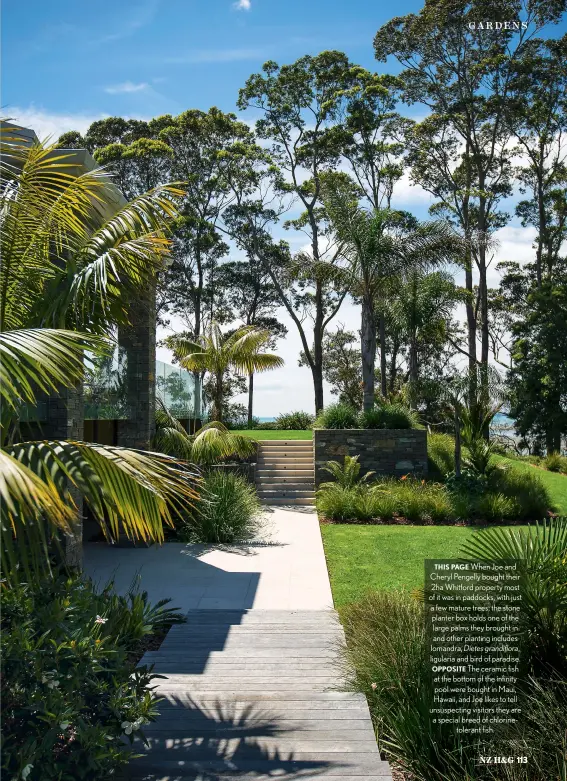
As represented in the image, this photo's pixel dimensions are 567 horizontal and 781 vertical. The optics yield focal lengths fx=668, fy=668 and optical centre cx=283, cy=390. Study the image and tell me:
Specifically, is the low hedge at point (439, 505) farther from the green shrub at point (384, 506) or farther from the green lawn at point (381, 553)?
the green lawn at point (381, 553)

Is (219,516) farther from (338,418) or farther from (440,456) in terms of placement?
(440,456)

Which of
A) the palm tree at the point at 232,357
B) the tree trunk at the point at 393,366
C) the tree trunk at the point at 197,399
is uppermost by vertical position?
the tree trunk at the point at 393,366

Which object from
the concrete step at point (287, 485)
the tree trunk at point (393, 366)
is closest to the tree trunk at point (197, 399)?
the concrete step at point (287, 485)

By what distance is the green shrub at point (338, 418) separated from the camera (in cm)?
1700

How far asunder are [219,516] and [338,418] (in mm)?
6536

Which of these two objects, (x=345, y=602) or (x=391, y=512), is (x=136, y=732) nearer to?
(x=345, y=602)

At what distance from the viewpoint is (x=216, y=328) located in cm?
1633

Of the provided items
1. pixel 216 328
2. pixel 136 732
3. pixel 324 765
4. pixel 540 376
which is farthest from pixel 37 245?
pixel 540 376

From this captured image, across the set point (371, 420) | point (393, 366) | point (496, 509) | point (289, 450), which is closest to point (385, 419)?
point (371, 420)

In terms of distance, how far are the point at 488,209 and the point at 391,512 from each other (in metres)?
20.3

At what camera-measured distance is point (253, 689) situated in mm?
4719

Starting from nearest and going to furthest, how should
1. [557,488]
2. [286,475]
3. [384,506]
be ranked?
[384,506], [557,488], [286,475]

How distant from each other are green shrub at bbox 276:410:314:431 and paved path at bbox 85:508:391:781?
18318mm

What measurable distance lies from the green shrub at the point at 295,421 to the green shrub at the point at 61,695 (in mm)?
23192
